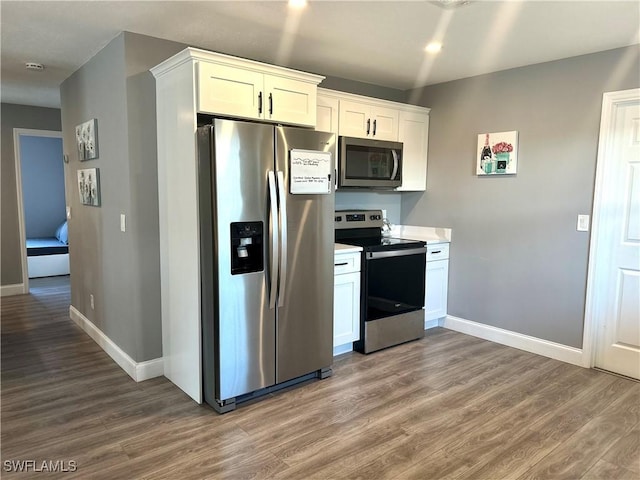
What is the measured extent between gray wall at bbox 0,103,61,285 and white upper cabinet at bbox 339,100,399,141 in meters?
4.17

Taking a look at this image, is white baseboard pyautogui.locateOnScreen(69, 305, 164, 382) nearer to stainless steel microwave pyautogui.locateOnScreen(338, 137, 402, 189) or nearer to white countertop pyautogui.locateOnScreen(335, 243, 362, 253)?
white countertop pyautogui.locateOnScreen(335, 243, 362, 253)

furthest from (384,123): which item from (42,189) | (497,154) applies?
(42,189)

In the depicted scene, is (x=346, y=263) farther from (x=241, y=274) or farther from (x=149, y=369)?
(x=149, y=369)

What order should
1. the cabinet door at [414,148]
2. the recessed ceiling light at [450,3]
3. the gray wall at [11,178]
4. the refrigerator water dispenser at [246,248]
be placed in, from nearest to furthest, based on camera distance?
the recessed ceiling light at [450,3] → the refrigerator water dispenser at [246,248] → the cabinet door at [414,148] → the gray wall at [11,178]

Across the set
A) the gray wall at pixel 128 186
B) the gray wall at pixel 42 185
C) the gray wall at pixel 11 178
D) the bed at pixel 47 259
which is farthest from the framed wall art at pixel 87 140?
the gray wall at pixel 42 185

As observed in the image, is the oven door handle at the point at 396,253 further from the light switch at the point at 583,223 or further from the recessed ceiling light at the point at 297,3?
the recessed ceiling light at the point at 297,3

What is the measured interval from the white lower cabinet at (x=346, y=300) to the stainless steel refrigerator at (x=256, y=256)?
15.6 inches

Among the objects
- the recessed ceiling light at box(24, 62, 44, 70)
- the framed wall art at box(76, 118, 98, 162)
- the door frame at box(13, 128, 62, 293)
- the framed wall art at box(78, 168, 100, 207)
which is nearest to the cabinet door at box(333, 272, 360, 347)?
the framed wall art at box(78, 168, 100, 207)

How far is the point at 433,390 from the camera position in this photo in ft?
9.82

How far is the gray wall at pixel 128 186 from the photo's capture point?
2.97 meters

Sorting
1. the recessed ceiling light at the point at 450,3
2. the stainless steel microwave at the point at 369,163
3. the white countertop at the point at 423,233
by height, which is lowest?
the white countertop at the point at 423,233

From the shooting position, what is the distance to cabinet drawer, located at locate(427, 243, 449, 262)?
4070 mm

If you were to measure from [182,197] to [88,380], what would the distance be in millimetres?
1533

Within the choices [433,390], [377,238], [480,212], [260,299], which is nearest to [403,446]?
[433,390]
